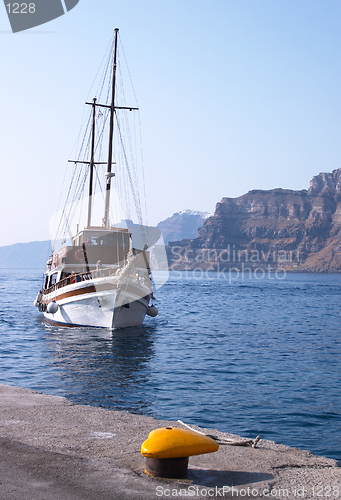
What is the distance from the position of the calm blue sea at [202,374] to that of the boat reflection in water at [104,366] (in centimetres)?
4

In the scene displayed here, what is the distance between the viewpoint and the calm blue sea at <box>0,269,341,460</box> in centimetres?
1205

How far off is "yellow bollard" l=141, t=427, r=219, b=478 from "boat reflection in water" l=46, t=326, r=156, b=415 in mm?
5682

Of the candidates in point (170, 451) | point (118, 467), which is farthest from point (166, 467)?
point (118, 467)

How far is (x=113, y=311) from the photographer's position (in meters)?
26.0

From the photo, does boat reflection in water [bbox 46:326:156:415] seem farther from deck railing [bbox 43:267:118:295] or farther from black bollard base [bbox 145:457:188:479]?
black bollard base [bbox 145:457:188:479]

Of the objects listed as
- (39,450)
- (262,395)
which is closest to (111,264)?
(262,395)

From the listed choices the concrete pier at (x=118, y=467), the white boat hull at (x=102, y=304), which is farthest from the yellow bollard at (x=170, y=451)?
the white boat hull at (x=102, y=304)

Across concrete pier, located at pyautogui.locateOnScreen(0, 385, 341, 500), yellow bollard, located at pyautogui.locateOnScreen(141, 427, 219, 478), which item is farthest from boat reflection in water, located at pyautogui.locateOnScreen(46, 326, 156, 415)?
yellow bollard, located at pyautogui.locateOnScreen(141, 427, 219, 478)

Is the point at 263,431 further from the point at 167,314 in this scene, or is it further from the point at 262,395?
the point at 167,314

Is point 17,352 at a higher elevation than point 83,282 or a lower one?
lower

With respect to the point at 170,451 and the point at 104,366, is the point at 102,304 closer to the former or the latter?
the point at 104,366

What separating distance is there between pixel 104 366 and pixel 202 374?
409cm

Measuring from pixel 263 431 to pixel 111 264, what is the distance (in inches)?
794

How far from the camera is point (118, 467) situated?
21.7 feet
